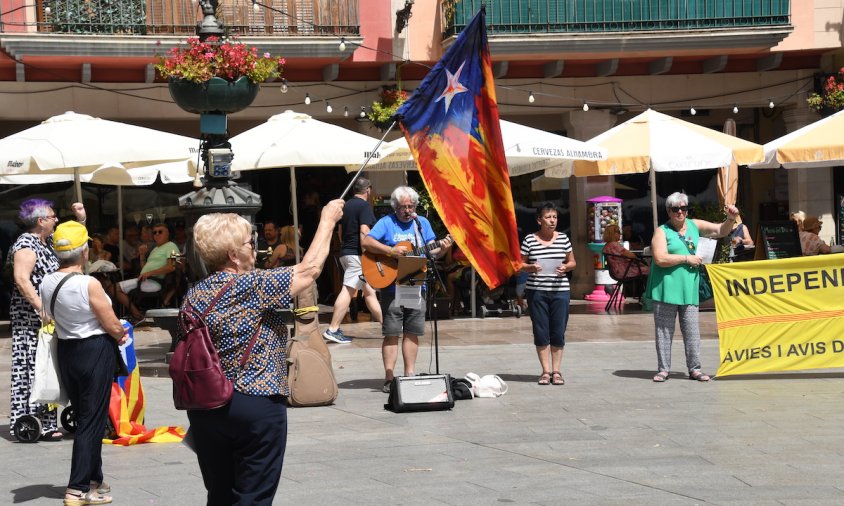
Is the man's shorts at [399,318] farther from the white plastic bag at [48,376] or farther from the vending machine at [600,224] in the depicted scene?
the vending machine at [600,224]

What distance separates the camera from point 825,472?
748 centimetres

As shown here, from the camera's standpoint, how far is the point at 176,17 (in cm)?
1920

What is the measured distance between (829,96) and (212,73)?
12.1 meters

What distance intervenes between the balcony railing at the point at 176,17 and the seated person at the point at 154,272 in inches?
130

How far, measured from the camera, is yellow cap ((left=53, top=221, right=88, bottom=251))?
739cm

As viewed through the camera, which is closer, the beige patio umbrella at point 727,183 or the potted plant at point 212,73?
the potted plant at point 212,73

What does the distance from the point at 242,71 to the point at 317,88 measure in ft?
27.7

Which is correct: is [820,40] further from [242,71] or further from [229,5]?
[242,71]

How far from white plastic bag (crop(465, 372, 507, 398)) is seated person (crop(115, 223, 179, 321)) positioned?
685 centimetres

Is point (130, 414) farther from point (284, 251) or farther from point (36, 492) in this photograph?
point (284, 251)

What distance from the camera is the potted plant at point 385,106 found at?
20.1 metres

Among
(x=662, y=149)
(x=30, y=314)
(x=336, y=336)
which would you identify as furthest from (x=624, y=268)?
Answer: (x=30, y=314)

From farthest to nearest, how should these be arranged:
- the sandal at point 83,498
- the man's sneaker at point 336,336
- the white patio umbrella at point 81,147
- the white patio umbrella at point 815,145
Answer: the white patio umbrella at point 815,145 → the white patio umbrella at point 81,147 → the man's sneaker at point 336,336 → the sandal at point 83,498

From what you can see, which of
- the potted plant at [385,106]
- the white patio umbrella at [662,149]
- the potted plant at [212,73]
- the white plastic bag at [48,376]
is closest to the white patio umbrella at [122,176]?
the potted plant at [385,106]
